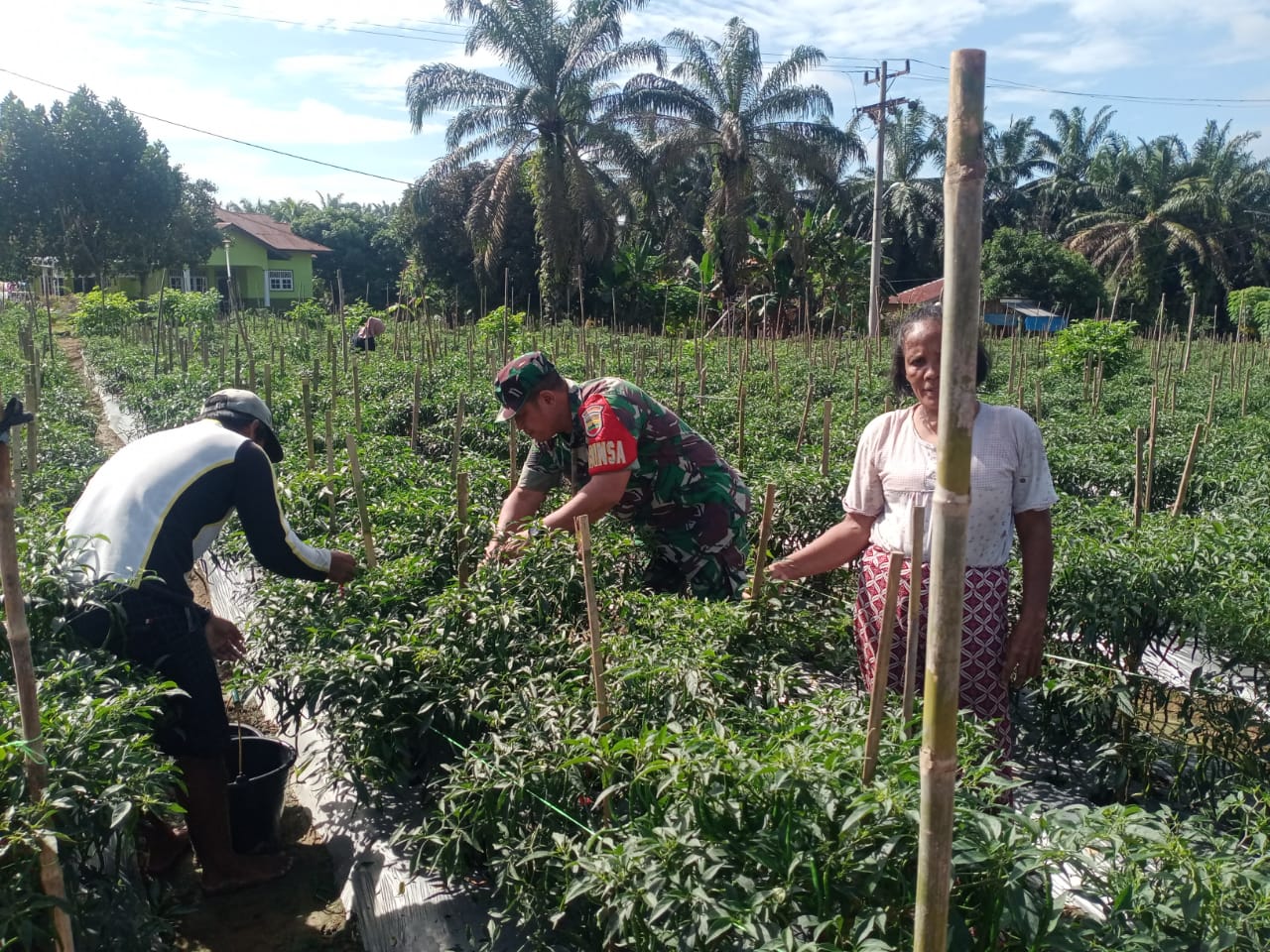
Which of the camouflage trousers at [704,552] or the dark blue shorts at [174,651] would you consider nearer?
the dark blue shorts at [174,651]

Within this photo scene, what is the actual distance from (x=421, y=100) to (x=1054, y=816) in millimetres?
24991

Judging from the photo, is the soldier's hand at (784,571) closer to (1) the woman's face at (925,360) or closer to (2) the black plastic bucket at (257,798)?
(1) the woman's face at (925,360)

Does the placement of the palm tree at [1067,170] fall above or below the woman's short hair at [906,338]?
above

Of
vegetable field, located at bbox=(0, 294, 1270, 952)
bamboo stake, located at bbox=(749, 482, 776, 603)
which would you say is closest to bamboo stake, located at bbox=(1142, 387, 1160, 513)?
vegetable field, located at bbox=(0, 294, 1270, 952)

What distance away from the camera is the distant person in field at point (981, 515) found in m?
2.52

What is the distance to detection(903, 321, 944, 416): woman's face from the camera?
249 centimetres

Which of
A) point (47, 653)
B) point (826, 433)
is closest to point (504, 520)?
point (47, 653)

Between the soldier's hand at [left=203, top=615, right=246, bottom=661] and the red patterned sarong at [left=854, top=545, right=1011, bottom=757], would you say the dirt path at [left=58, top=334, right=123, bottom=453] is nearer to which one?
the soldier's hand at [left=203, top=615, right=246, bottom=661]

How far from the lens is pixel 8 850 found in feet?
5.69

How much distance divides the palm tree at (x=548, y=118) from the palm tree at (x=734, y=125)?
981 millimetres

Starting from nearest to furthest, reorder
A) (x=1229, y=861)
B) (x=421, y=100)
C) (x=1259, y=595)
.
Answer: (x=1229, y=861)
(x=1259, y=595)
(x=421, y=100)

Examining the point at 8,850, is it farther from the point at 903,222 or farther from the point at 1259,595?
the point at 903,222

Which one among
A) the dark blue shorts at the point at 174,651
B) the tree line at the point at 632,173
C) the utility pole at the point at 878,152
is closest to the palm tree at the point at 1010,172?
the tree line at the point at 632,173

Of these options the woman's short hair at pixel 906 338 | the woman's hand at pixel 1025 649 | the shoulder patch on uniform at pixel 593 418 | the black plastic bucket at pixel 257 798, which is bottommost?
the black plastic bucket at pixel 257 798
